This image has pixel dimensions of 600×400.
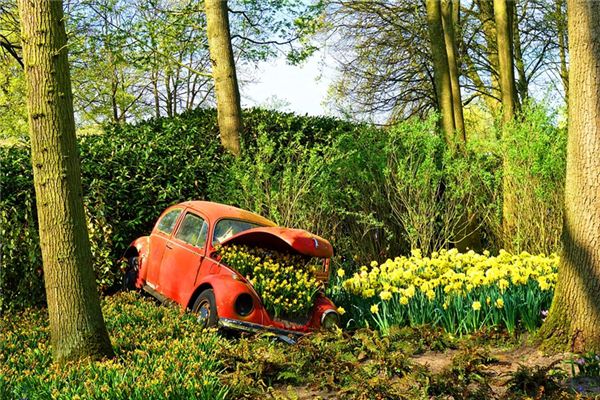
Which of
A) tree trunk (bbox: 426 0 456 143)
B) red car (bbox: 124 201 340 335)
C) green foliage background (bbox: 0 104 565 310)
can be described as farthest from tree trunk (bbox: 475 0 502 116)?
red car (bbox: 124 201 340 335)

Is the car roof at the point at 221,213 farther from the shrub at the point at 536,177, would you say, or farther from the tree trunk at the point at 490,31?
the tree trunk at the point at 490,31

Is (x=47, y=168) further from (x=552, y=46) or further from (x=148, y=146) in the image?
(x=552, y=46)

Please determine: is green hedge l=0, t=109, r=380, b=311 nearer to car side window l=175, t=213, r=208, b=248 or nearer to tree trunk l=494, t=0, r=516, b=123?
car side window l=175, t=213, r=208, b=248

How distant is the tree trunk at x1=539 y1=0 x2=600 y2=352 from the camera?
482cm

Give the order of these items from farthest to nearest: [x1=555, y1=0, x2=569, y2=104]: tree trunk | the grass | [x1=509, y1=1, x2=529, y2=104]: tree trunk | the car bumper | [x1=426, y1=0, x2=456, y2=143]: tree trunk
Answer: [x1=555, y1=0, x2=569, y2=104]: tree trunk → [x1=509, y1=1, x2=529, y2=104]: tree trunk → [x1=426, y1=0, x2=456, y2=143]: tree trunk → the car bumper → the grass

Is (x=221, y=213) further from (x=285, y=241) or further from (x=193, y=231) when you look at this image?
(x=285, y=241)

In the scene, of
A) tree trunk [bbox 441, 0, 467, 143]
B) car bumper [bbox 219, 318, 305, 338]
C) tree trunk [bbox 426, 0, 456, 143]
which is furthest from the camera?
tree trunk [bbox 441, 0, 467, 143]

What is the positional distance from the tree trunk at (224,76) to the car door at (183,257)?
2.95 metres

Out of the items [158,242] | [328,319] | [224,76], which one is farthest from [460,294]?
[224,76]

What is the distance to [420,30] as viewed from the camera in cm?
1814

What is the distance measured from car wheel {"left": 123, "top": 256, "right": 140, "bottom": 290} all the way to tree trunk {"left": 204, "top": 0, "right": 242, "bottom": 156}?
103 inches

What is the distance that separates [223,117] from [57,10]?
5.33m

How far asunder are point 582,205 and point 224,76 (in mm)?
6806

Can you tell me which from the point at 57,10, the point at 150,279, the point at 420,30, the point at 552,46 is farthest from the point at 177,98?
the point at 57,10
